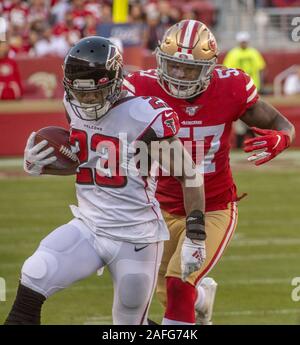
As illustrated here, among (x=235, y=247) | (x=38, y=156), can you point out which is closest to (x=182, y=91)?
(x=38, y=156)

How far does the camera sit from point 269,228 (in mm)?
9406

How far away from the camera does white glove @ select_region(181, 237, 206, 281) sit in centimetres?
486

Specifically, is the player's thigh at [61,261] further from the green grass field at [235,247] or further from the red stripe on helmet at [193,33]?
the green grass field at [235,247]

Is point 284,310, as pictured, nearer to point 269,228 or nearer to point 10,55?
point 269,228

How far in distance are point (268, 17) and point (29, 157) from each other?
1524cm

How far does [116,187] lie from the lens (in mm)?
4781

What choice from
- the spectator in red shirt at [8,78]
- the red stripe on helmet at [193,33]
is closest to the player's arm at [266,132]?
the red stripe on helmet at [193,33]

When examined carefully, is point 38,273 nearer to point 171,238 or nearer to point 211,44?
point 171,238

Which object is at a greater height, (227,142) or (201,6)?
(227,142)

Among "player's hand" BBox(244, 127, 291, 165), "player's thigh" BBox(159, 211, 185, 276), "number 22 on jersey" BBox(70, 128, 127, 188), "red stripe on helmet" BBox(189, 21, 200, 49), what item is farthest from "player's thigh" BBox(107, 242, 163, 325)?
"red stripe on helmet" BBox(189, 21, 200, 49)

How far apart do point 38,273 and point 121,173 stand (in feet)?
1.93

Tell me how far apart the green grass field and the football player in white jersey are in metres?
1.58

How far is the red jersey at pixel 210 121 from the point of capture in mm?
5504

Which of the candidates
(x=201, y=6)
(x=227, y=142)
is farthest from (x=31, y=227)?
(x=201, y=6)
